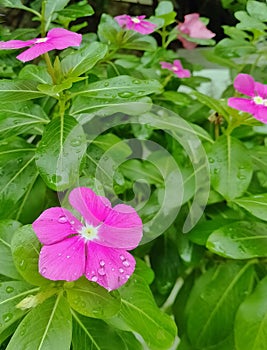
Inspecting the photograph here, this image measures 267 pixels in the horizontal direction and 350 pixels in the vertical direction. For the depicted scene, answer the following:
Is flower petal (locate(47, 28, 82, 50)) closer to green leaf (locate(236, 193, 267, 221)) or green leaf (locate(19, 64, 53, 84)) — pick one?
green leaf (locate(19, 64, 53, 84))

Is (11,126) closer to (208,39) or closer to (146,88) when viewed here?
(146,88)

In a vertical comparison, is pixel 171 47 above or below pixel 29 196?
below

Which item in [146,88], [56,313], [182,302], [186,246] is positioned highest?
[146,88]

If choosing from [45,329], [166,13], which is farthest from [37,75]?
[166,13]

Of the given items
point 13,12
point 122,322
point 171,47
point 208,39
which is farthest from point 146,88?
point 171,47

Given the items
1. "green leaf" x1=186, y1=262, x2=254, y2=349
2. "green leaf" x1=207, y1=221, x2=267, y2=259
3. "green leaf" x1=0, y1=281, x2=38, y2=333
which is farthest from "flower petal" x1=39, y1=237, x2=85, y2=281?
"green leaf" x1=186, y1=262, x2=254, y2=349

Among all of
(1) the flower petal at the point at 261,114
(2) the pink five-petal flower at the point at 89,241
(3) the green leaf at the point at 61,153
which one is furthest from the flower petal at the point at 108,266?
(1) the flower petal at the point at 261,114
